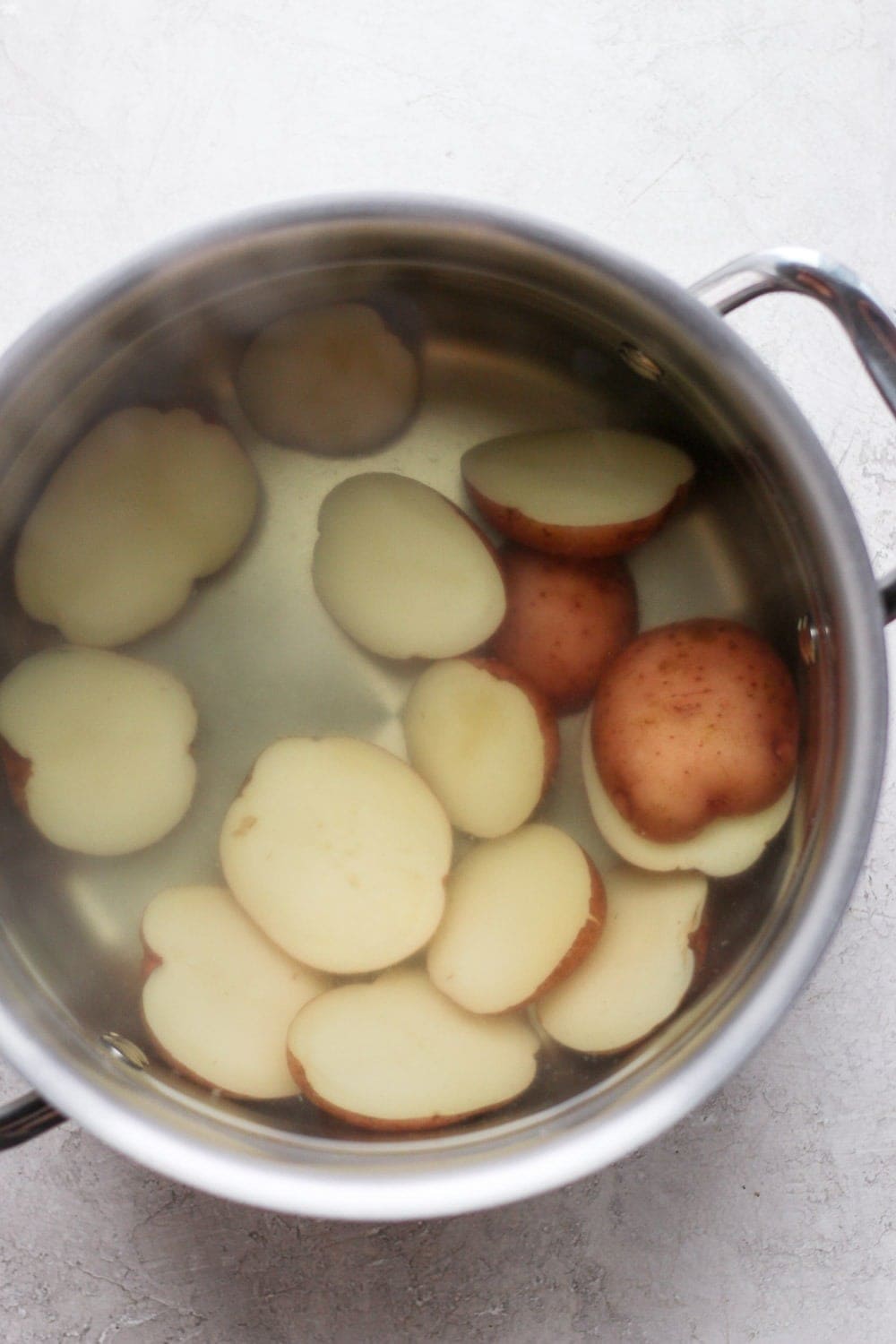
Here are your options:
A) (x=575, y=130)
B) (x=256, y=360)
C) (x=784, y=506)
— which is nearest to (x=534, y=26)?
(x=575, y=130)

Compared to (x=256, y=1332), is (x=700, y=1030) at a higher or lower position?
higher

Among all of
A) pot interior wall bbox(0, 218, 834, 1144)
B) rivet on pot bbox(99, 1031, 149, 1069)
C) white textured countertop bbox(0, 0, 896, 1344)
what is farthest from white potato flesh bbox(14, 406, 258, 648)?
rivet on pot bbox(99, 1031, 149, 1069)

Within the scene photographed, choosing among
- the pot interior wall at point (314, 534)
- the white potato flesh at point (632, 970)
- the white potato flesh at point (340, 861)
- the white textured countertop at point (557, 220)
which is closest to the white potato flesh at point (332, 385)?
the pot interior wall at point (314, 534)

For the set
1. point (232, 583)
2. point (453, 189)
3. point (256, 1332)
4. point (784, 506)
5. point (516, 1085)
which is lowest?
point (256, 1332)

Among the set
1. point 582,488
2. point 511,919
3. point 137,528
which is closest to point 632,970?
point 511,919

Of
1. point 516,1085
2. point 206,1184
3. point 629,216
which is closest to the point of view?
point 206,1184

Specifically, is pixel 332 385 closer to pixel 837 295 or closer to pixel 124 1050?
pixel 837 295

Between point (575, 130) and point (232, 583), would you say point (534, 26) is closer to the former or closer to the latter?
point (575, 130)

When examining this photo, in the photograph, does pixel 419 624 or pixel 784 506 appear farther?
pixel 419 624
